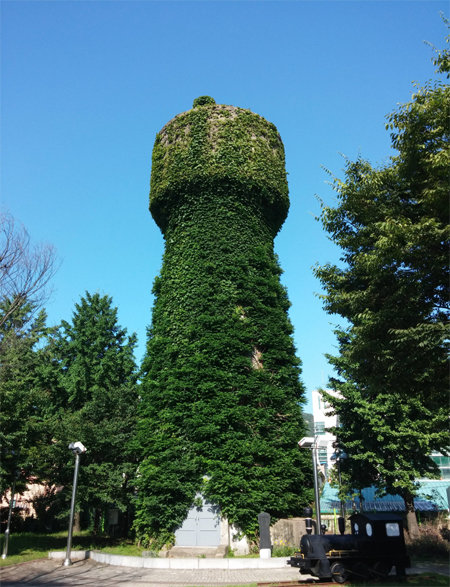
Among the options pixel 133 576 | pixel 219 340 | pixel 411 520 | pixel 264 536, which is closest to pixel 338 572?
pixel 264 536

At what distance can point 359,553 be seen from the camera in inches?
422

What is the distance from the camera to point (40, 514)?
2781cm

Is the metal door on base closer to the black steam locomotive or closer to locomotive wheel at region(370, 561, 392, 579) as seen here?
the black steam locomotive

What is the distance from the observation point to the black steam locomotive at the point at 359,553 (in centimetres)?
1055

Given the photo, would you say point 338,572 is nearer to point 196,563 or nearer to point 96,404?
point 196,563

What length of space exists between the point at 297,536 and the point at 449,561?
16.1 ft

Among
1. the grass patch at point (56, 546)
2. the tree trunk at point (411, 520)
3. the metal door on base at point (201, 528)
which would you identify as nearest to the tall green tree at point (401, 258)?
the metal door on base at point (201, 528)

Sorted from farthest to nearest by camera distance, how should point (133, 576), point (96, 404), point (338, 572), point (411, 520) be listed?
point (96, 404) < point (411, 520) < point (133, 576) < point (338, 572)

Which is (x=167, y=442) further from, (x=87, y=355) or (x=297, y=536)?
(x=87, y=355)

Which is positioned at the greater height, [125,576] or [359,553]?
[359,553]

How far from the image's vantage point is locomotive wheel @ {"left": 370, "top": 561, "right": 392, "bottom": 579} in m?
10.6

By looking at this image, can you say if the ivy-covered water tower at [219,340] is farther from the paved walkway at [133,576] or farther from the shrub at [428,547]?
the shrub at [428,547]

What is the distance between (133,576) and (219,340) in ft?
28.7

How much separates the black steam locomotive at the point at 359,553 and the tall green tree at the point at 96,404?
11.4 metres
